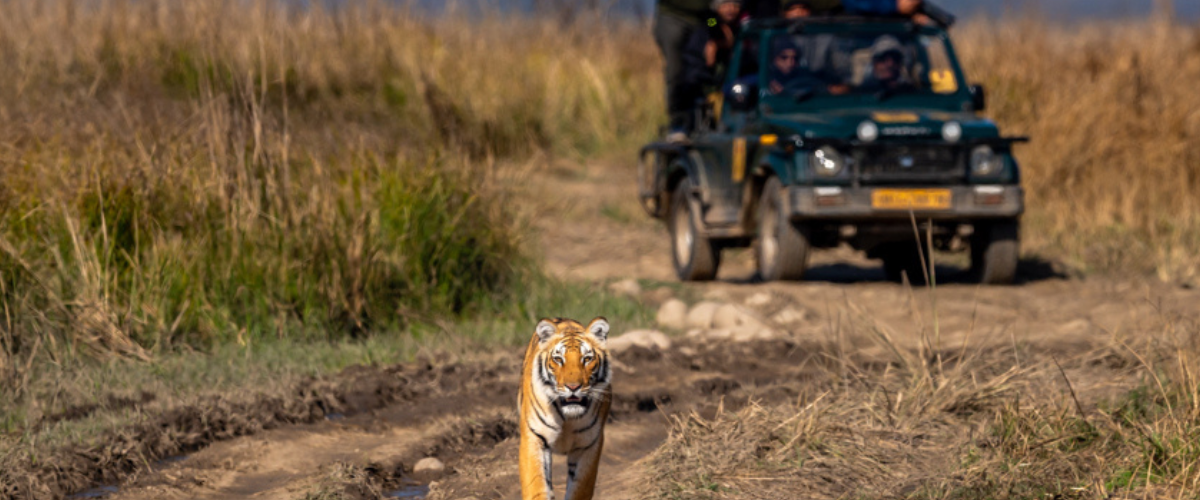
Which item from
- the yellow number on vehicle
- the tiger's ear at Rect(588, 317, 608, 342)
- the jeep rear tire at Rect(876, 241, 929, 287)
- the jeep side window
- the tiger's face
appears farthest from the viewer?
the jeep rear tire at Rect(876, 241, 929, 287)

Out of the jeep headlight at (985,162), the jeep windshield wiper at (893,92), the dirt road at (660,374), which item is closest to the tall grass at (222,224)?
the dirt road at (660,374)

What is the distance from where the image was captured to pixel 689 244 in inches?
443

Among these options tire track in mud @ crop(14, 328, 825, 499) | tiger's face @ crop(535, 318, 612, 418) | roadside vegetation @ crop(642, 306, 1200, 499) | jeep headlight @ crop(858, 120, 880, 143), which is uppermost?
tiger's face @ crop(535, 318, 612, 418)

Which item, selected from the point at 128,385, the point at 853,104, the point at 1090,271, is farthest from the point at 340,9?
the point at 128,385

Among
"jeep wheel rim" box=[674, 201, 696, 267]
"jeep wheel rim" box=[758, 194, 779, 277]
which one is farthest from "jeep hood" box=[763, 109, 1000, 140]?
"jeep wheel rim" box=[674, 201, 696, 267]

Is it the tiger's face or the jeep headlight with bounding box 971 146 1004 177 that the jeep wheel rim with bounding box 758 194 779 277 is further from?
the tiger's face

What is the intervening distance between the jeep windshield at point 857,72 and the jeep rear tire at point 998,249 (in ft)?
3.14

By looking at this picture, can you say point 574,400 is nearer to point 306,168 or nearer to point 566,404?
point 566,404

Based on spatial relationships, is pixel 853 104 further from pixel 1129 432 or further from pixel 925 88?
pixel 1129 432

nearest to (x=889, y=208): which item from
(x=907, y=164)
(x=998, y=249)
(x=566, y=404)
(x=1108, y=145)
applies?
(x=907, y=164)

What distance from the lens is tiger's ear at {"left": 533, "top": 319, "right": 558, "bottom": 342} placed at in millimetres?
4434

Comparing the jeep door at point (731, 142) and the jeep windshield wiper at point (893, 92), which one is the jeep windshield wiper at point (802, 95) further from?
the jeep windshield wiper at point (893, 92)

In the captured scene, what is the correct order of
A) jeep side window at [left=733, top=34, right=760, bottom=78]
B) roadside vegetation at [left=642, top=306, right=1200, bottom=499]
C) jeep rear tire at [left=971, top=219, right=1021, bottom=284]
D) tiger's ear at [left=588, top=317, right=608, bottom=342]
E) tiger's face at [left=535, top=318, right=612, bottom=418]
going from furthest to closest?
jeep side window at [left=733, top=34, right=760, bottom=78]
jeep rear tire at [left=971, top=219, right=1021, bottom=284]
roadside vegetation at [left=642, top=306, right=1200, bottom=499]
tiger's ear at [left=588, top=317, right=608, bottom=342]
tiger's face at [left=535, top=318, right=612, bottom=418]

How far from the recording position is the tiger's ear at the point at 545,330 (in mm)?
4434
